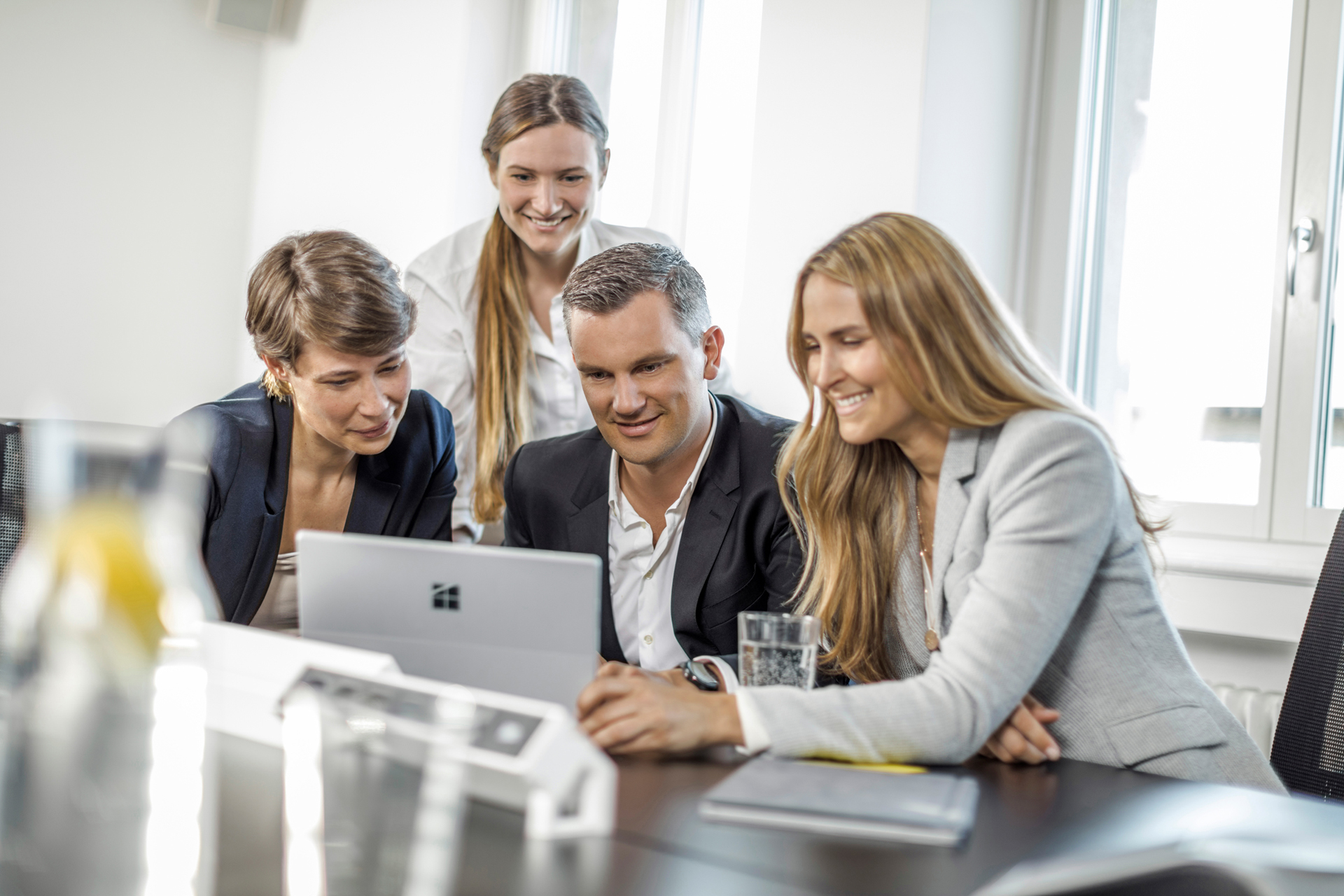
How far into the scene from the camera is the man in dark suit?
5.98ft

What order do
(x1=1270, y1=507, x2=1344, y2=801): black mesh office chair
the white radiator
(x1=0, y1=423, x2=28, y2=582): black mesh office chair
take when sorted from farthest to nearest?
the white radiator, (x1=0, y1=423, x2=28, y2=582): black mesh office chair, (x1=1270, y1=507, x2=1344, y2=801): black mesh office chair

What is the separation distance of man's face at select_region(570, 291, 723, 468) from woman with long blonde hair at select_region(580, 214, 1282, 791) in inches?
11.0

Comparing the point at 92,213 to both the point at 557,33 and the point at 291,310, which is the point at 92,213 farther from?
the point at 291,310

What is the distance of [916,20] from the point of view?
2.42 meters

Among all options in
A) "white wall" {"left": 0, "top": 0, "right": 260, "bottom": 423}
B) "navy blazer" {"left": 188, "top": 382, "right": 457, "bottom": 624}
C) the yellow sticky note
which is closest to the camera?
the yellow sticky note

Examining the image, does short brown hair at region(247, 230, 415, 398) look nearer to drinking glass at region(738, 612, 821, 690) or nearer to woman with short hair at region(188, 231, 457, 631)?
woman with short hair at region(188, 231, 457, 631)

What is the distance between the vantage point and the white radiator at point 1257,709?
221cm

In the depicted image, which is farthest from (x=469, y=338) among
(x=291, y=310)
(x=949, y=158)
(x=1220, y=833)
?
(x=1220, y=833)

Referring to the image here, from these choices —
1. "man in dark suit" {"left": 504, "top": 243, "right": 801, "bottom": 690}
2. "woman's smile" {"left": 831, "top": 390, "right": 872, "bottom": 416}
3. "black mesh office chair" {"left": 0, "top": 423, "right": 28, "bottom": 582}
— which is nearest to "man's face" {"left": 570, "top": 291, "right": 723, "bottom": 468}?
"man in dark suit" {"left": 504, "top": 243, "right": 801, "bottom": 690}

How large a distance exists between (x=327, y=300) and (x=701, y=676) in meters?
0.92

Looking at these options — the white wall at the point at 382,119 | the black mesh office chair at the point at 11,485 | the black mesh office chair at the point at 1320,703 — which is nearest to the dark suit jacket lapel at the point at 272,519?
the black mesh office chair at the point at 11,485

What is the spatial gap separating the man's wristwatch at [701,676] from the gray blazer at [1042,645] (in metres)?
0.31

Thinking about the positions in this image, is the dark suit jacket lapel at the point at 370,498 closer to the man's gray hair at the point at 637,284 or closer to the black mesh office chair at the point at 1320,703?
the man's gray hair at the point at 637,284

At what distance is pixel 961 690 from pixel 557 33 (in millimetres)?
3003
